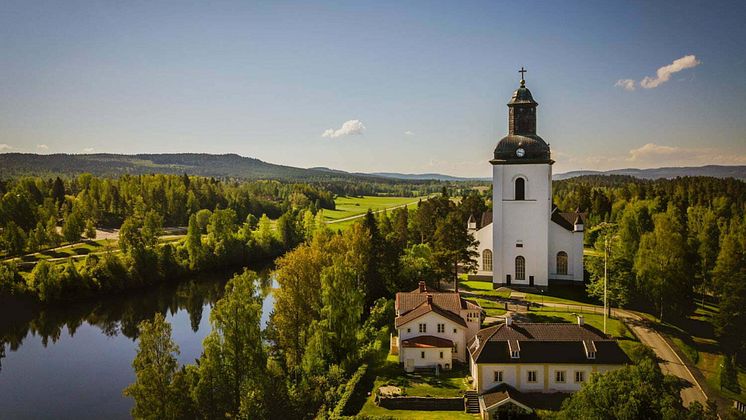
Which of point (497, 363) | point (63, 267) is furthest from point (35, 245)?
point (497, 363)

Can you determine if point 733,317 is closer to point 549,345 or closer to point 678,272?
point 678,272

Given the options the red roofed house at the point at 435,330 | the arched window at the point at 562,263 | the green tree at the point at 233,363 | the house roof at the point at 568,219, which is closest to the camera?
the green tree at the point at 233,363

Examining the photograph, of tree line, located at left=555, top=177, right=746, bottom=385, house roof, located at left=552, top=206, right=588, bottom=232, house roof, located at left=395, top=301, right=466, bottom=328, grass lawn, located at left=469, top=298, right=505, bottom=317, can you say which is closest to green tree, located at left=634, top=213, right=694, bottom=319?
tree line, located at left=555, top=177, right=746, bottom=385

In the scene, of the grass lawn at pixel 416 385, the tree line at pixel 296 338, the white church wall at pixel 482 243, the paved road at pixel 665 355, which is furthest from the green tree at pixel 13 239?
the paved road at pixel 665 355

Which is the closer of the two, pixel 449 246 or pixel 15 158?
pixel 449 246

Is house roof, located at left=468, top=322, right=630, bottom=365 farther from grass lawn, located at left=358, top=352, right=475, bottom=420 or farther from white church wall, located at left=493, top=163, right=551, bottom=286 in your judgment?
white church wall, located at left=493, top=163, right=551, bottom=286

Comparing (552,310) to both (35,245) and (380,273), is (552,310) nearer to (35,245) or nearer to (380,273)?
(380,273)

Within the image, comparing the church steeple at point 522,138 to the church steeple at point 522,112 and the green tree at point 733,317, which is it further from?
the green tree at point 733,317
